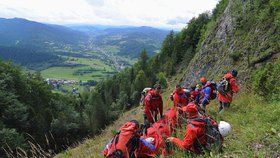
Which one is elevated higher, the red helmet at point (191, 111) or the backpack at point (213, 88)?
the red helmet at point (191, 111)

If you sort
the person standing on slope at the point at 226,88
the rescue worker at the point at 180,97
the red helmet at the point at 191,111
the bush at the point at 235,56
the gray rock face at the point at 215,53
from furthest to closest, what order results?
the gray rock face at the point at 215,53, the bush at the point at 235,56, the person standing on slope at the point at 226,88, the rescue worker at the point at 180,97, the red helmet at the point at 191,111

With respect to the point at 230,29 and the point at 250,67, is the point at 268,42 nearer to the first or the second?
the point at 250,67

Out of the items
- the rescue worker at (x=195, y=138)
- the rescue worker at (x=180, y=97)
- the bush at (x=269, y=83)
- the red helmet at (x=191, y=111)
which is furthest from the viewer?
the rescue worker at (x=180, y=97)

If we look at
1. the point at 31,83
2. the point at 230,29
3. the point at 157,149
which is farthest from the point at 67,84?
the point at 157,149

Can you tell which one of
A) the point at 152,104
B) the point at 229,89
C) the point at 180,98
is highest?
the point at 229,89

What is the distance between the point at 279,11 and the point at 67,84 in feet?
471

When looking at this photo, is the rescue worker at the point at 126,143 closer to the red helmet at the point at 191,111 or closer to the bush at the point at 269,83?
the red helmet at the point at 191,111

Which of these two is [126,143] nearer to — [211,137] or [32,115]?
[211,137]

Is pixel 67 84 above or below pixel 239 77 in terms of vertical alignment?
below

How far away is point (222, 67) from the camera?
20.0 m

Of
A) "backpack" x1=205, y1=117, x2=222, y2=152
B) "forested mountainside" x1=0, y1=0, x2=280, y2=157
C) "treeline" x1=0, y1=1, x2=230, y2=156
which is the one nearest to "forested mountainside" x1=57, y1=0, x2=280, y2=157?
"forested mountainside" x1=0, y1=0, x2=280, y2=157

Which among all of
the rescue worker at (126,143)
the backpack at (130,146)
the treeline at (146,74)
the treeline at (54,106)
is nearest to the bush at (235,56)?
the treeline at (54,106)

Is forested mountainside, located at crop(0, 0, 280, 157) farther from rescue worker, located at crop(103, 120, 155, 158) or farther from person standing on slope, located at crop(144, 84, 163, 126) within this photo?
rescue worker, located at crop(103, 120, 155, 158)

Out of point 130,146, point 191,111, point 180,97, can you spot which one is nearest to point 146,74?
point 180,97
